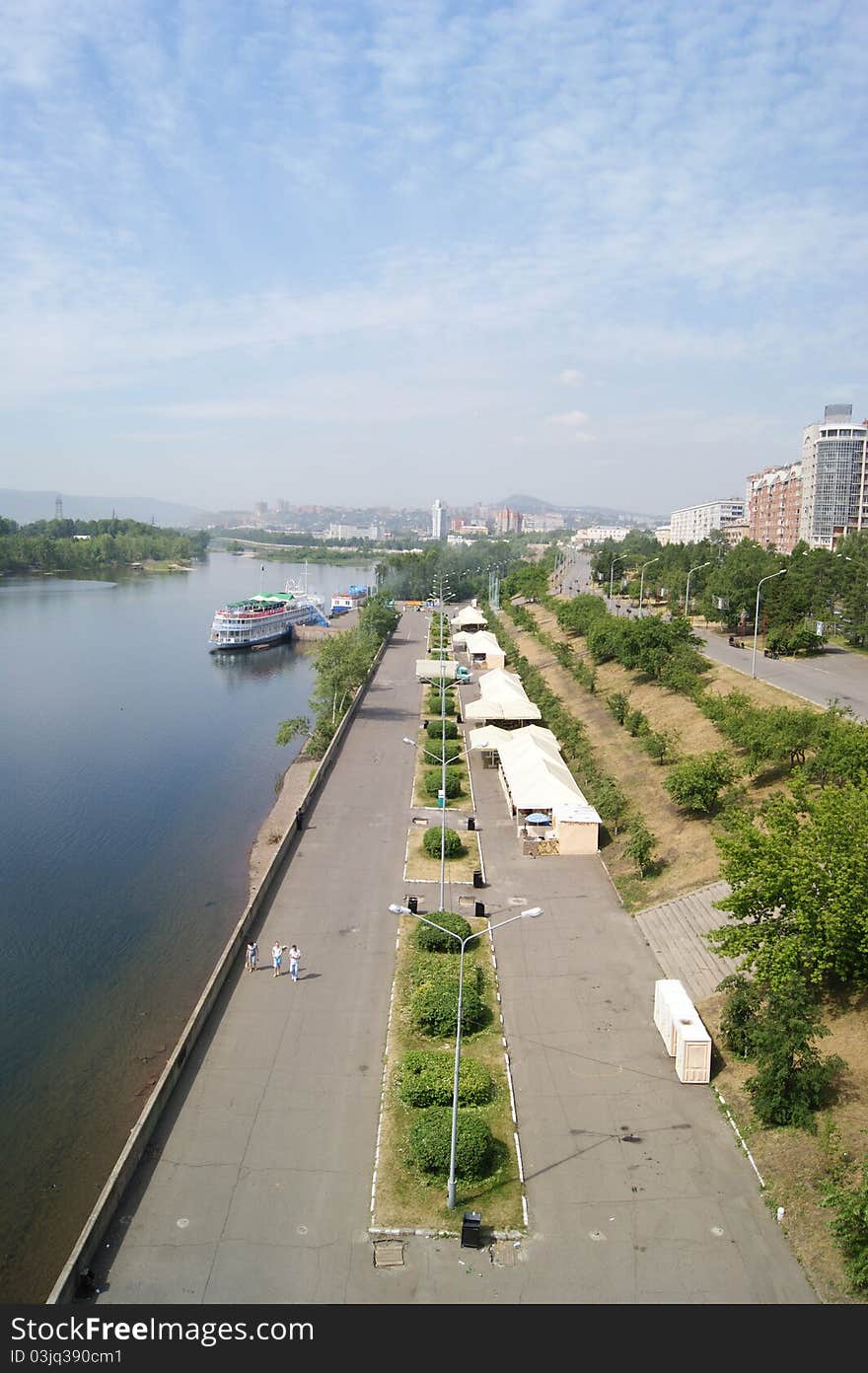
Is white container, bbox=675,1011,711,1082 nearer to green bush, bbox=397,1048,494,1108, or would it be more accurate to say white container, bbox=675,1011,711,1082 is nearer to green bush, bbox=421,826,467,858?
green bush, bbox=397,1048,494,1108

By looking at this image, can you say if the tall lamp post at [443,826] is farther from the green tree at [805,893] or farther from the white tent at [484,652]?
the white tent at [484,652]

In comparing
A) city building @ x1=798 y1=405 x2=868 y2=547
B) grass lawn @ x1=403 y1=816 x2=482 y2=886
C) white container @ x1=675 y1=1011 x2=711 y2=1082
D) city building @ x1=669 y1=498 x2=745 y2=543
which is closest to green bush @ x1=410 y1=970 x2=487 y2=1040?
white container @ x1=675 y1=1011 x2=711 y2=1082

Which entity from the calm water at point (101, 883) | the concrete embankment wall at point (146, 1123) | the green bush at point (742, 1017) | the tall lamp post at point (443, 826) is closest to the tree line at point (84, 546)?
the calm water at point (101, 883)

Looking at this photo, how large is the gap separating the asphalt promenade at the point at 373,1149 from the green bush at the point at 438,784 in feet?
29.0

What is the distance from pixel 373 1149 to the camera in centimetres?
1268

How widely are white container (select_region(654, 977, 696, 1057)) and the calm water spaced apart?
30.0 ft

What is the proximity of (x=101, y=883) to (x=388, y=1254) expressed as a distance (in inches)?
685

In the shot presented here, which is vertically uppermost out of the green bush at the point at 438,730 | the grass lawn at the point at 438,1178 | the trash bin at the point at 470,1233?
the green bush at the point at 438,730

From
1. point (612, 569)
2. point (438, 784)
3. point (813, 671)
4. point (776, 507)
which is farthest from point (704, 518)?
point (438, 784)

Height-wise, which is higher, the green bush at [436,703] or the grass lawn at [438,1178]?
the green bush at [436,703]

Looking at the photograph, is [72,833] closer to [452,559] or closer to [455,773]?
[455,773]

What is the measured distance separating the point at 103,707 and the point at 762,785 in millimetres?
33588

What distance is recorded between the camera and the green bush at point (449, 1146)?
12133 millimetres

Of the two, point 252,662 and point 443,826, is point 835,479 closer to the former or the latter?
point 252,662
